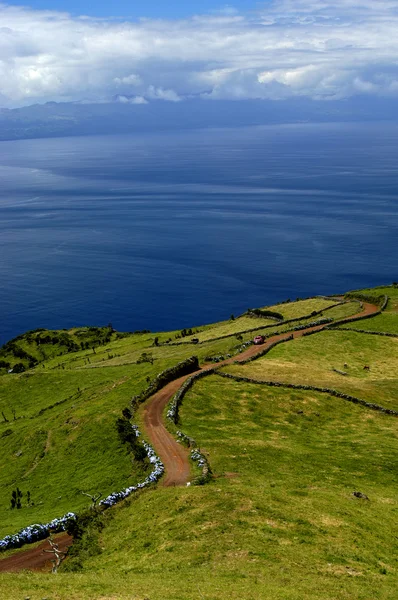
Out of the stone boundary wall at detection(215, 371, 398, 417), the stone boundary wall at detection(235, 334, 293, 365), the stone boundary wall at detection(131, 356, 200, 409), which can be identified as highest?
the stone boundary wall at detection(131, 356, 200, 409)

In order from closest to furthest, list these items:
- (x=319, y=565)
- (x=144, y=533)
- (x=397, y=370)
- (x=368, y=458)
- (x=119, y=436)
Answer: (x=319, y=565) < (x=144, y=533) < (x=368, y=458) < (x=119, y=436) < (x=397, y=370)

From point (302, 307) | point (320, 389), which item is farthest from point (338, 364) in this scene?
point (302, 307)

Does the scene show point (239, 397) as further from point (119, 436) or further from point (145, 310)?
point (145, 310)

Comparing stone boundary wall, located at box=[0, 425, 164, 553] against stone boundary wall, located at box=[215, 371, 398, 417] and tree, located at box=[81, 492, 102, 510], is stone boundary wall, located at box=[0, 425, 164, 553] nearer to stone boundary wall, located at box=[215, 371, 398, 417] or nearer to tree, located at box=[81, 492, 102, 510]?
tree, located at box=[81, 492, 102, 510]

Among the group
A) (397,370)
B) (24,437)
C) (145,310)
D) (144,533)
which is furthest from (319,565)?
(145,310)

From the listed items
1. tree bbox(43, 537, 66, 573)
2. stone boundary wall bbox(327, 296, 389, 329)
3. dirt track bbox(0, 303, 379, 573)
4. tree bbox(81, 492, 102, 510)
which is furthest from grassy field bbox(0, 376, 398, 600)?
stone boundary wall bbox(327, 296, 389, 329)
